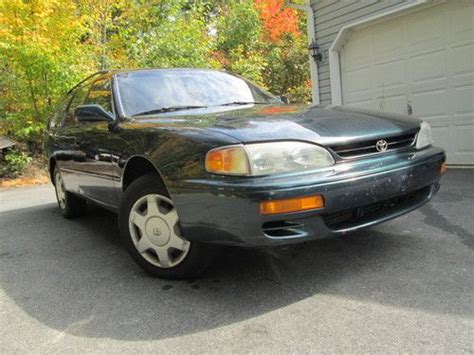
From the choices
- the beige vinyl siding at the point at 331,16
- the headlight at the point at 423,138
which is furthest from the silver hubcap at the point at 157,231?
the beige vinyl siding at the point at 331,16

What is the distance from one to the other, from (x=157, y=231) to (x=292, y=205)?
97 centimetres

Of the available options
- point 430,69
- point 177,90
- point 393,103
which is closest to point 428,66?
point 430,69

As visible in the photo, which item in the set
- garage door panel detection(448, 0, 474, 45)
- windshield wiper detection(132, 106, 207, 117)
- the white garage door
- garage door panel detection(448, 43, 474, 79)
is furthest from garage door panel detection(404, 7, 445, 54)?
windshield wiper detection(132, 106, 207, 117)

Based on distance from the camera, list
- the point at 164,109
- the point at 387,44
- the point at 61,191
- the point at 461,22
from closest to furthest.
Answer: the point at 164,109 → the point at 61,191 → the point at 461,22 → the point at 387,44

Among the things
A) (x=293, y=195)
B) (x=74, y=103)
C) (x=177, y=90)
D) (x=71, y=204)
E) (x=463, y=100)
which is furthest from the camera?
(x=463, y=100)

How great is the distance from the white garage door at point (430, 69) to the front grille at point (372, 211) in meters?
3.91

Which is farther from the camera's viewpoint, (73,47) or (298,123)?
(73,47)

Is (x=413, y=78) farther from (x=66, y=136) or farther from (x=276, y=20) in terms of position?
(x=276, y=20)

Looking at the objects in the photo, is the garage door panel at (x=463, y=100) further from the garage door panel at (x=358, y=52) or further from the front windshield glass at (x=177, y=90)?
the front windshield glass at (x=177, y=90)

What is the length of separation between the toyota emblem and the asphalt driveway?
75 cm

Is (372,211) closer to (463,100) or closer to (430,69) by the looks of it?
(463,100)

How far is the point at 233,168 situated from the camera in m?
2.34

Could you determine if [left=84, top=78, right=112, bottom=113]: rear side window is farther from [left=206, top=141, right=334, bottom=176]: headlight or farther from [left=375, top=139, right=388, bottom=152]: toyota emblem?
[left=375, top=139, right=388, bottom=152]: toyota emblem

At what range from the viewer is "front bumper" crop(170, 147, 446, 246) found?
7.50 feet
